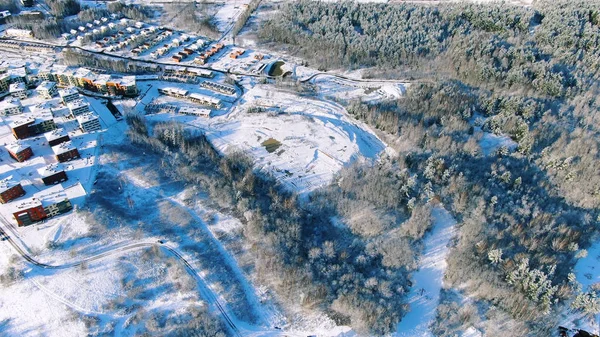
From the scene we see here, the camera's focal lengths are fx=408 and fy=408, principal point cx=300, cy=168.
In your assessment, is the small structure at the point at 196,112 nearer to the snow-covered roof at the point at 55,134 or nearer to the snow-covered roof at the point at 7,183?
the snow-covered roof at the point at 55,134

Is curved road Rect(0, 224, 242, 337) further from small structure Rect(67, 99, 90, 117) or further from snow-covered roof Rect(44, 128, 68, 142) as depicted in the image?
small structure Rect(67, 99, 90, 117)

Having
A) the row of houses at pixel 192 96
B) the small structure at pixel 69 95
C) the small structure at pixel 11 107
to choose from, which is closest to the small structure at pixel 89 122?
the small structure at pixel 69 95

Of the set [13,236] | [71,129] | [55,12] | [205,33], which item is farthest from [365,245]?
[55,12]

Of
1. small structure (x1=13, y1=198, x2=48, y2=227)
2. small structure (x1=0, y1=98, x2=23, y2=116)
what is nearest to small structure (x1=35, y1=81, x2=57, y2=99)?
small structure (x1=0, y1=98, x2=23, y2=116)

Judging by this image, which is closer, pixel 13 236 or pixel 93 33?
pixel 13 236

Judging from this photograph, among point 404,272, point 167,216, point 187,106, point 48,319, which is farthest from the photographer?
point 187,106

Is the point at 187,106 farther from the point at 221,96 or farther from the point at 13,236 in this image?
the point at 13,236
